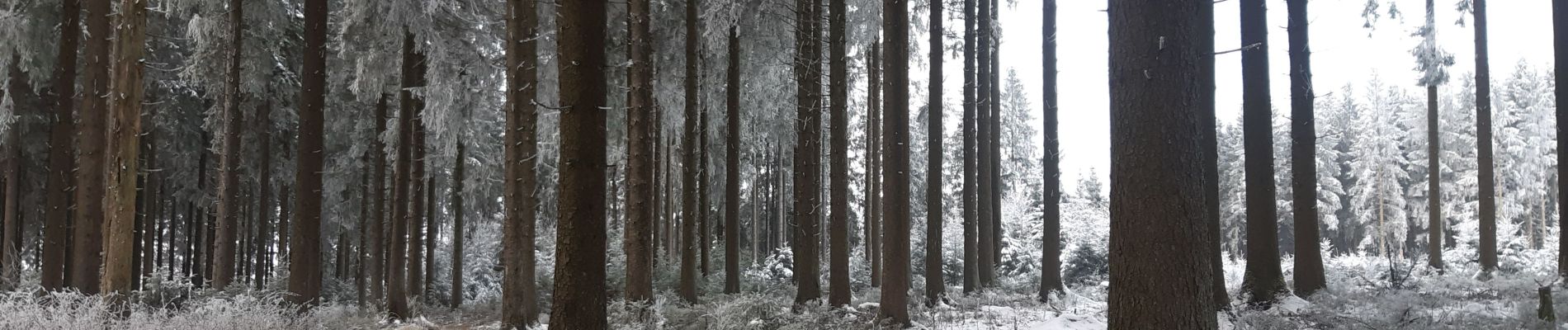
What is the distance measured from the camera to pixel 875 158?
17875 mm

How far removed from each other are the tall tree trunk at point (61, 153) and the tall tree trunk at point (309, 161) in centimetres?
300

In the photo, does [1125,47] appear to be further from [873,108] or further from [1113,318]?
[873,108]

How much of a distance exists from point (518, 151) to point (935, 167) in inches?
250

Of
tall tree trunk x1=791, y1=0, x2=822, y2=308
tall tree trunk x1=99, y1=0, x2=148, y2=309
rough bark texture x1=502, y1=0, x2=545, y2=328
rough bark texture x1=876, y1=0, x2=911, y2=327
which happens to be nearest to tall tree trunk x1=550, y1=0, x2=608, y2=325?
rough bark texture x1=502, y1=0, x2=545, y2=328

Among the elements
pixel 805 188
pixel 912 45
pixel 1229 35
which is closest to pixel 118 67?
pixel 805 188

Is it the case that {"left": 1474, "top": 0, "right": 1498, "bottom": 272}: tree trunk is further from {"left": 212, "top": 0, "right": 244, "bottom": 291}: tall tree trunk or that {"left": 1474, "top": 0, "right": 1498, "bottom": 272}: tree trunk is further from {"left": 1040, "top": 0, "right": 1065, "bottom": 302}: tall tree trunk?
{"left": 212, "top": 0, "right": 244, "bottom": 291}: tall tree trunk

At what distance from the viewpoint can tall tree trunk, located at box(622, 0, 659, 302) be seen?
446 inches

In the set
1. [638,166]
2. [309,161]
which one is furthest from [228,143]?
[638,166]

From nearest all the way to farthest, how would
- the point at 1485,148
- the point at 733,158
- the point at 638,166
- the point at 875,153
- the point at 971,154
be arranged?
the point at 638,166 → the point at 971,154 → the point at 733,158 → the point at 1485,148 → the point at 875,153

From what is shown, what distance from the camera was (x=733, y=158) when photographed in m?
15.5

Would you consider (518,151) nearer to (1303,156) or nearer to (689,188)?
(689,188)

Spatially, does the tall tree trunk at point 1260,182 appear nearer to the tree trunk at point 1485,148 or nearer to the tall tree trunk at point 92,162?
the tree trunk at point 1485,148

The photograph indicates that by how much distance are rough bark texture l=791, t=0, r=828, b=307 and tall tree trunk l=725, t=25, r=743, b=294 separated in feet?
3.80

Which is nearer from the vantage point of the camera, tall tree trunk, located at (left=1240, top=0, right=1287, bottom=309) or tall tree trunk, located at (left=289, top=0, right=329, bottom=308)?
tall tree trunk, located at (left=1240, top=0, right=1287, bottom=309)
